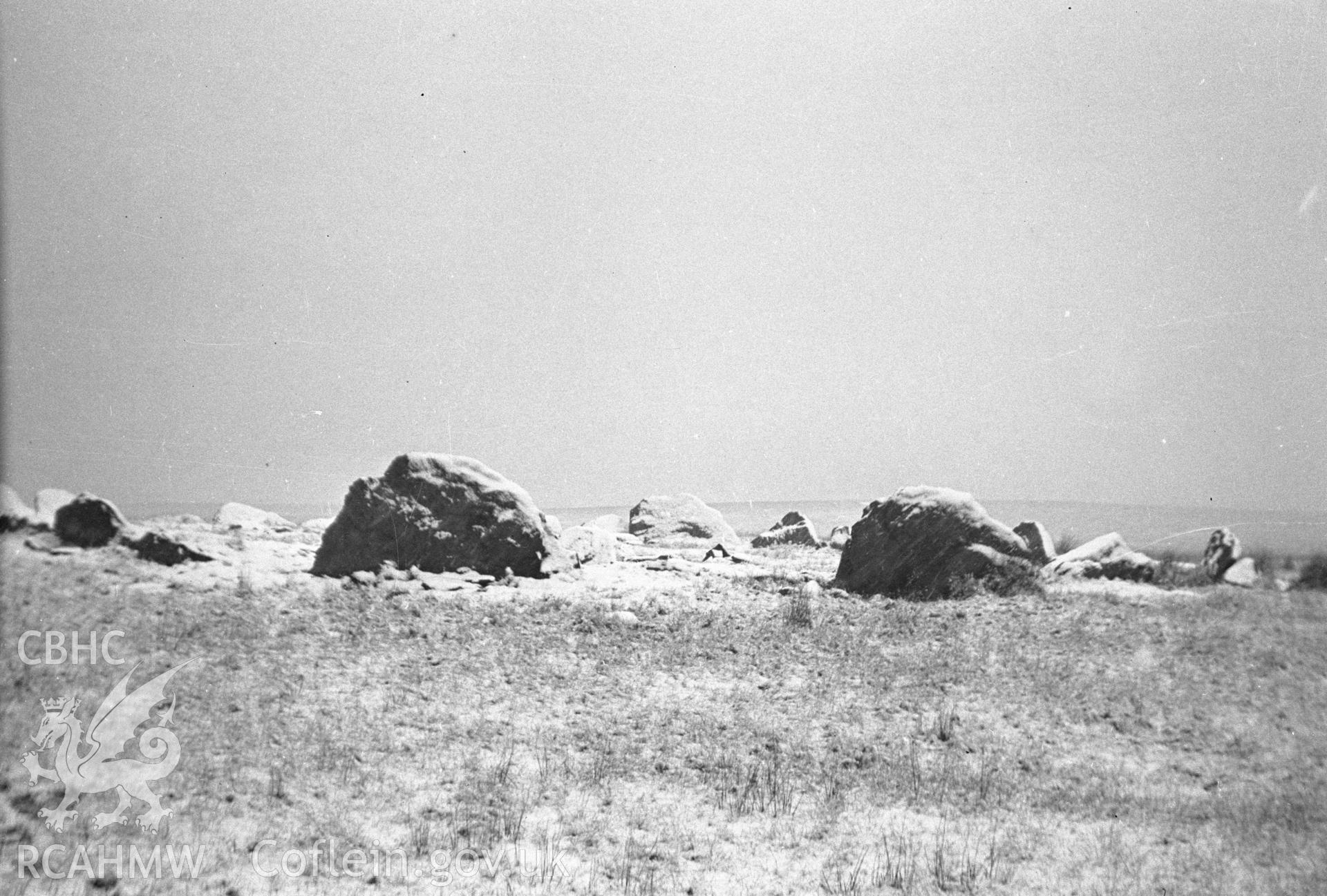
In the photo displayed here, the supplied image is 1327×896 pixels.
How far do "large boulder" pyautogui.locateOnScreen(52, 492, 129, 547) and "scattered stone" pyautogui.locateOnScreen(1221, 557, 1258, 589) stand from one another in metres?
16.5

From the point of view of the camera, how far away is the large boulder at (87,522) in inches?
444

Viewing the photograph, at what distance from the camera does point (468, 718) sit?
27.0 ft

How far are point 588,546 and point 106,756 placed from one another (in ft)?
36.2

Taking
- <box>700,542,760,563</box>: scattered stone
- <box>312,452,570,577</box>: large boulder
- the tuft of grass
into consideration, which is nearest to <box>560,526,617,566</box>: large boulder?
<box>312,452,570,577</box>: large boulder

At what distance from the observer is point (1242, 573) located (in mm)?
14953

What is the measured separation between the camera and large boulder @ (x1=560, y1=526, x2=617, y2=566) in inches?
633

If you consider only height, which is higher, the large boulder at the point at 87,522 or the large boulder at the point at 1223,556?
the large boulder at the point at 87,522

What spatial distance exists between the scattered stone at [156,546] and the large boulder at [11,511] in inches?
82.6

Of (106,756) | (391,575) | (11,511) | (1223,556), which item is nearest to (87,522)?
(11,511)

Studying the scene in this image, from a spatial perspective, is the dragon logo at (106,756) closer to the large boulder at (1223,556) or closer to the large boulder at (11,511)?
the large boulder at (11,511)

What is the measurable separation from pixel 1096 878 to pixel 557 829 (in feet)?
11.0

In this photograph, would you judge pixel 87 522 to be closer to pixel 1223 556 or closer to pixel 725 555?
pixel 725 555

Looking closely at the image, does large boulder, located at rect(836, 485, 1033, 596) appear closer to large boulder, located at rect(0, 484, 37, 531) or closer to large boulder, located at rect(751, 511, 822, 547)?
large boulder, located at rect(751, 511, 822, 547)

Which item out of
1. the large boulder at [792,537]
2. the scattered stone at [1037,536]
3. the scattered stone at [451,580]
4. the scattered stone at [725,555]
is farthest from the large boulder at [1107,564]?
the scattered stone at [451,580]
